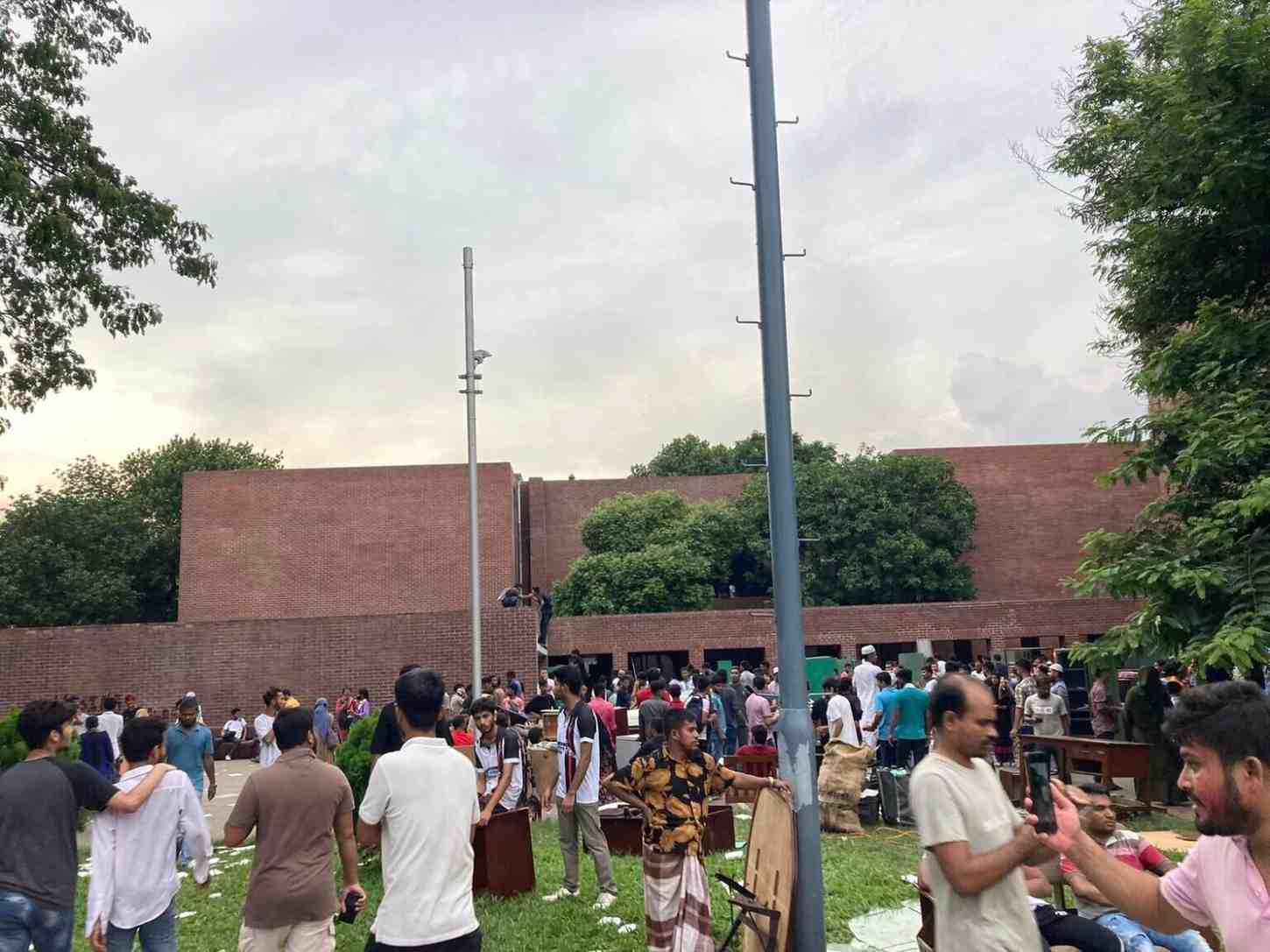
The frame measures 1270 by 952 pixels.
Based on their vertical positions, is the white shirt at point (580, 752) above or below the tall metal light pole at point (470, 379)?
below

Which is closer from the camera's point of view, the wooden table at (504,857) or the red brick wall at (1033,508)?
the wooden table at (504,857)

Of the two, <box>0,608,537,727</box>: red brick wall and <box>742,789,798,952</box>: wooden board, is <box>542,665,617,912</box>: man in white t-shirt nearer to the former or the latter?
<box>742,789,798,952</box>: wooden board

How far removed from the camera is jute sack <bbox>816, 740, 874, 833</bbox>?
38.0ft

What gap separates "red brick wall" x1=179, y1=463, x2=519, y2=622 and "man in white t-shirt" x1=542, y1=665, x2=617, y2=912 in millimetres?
34905

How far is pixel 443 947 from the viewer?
157 inches

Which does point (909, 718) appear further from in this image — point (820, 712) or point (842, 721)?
point (820, 712)

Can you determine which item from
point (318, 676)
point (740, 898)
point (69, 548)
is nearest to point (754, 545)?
point (318, 676)

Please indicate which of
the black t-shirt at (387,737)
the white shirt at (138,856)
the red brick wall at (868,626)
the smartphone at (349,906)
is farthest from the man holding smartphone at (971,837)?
the red brick wall at (868,626)

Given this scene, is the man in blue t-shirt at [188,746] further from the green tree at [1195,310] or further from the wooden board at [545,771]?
the green tree at [1195,310]

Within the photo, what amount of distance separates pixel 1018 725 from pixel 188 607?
36.3 m

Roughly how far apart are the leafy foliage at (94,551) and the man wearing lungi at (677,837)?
45.3 metres

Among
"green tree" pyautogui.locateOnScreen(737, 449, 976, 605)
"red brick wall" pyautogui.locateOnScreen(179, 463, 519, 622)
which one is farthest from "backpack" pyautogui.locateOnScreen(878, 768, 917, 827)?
"red brick wall" pyautogui.locateOnScreen(179, 463, 519, 622)

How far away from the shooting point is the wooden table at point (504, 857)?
858cm

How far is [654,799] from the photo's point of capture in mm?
5906
